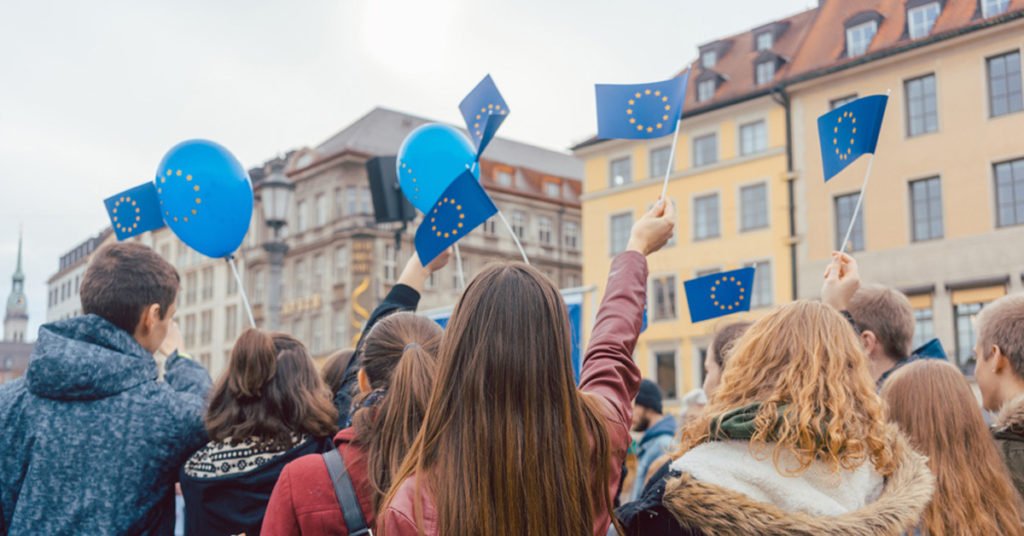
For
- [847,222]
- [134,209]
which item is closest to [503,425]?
[134,209]

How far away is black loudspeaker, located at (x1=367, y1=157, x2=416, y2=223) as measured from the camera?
8.68 meters

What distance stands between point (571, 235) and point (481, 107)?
49.1 meters

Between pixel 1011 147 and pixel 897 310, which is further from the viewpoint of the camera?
pixel 1011 147

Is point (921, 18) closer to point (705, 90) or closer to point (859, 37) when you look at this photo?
point (859, 37)

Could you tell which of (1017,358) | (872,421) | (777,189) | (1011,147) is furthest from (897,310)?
(777,189)

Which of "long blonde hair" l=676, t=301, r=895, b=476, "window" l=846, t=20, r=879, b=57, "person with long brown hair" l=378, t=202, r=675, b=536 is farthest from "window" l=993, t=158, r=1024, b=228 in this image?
"person with long brown hair" l=378, t=202, r=675, b=536

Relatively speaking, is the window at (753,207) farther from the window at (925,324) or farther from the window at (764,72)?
the window at (925,324)

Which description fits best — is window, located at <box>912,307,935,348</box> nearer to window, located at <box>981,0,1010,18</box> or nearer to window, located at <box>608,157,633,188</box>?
window, located at <box>981,0,1010,18</box>

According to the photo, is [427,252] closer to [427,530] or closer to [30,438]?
[30,438]

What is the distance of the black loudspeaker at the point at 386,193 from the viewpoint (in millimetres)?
8680

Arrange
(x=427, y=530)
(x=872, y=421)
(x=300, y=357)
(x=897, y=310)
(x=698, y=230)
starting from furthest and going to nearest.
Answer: (x=698, y=230)
(x=897, y=310)
(x=300, y=357)
(x=872, y=421)
(x=427, y=530)

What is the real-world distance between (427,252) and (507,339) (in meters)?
1.67

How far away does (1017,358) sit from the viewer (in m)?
3.45

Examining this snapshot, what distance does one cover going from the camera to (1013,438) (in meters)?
3.24
